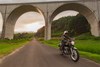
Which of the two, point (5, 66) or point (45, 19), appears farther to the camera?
point (45, 19)

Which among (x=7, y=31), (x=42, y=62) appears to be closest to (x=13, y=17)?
(x=7, y=31)

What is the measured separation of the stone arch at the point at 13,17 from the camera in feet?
183

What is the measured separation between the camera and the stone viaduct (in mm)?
52688

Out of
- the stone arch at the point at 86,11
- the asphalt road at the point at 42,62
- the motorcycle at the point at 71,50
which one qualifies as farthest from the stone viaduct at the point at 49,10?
the asphalt road at the point at 42,62

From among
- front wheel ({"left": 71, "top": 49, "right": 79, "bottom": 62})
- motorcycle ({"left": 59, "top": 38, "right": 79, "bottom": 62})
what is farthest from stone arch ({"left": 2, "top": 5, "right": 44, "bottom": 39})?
front wheel ({"left": 71, "top": 49, "right": 79, "bottom": 62})

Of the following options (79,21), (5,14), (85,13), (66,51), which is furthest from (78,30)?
(66,51)

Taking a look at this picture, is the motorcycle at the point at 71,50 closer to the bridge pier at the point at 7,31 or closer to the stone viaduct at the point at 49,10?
the stone viaduct at the point at 49,10

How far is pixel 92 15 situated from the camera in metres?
53.2

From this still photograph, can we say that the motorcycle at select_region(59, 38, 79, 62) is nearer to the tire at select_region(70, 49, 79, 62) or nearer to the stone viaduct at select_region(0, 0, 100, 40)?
the tire at select_region(70, 49, 79, 62)

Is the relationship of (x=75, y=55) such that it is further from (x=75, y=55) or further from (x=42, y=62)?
(x=42, y=62)

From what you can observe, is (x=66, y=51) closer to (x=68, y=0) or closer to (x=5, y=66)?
(x=5, y=66)

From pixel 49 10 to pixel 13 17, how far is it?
12008 mm

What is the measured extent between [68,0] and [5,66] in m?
44.7

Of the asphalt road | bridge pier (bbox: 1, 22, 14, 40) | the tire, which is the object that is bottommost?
the asphalt road
